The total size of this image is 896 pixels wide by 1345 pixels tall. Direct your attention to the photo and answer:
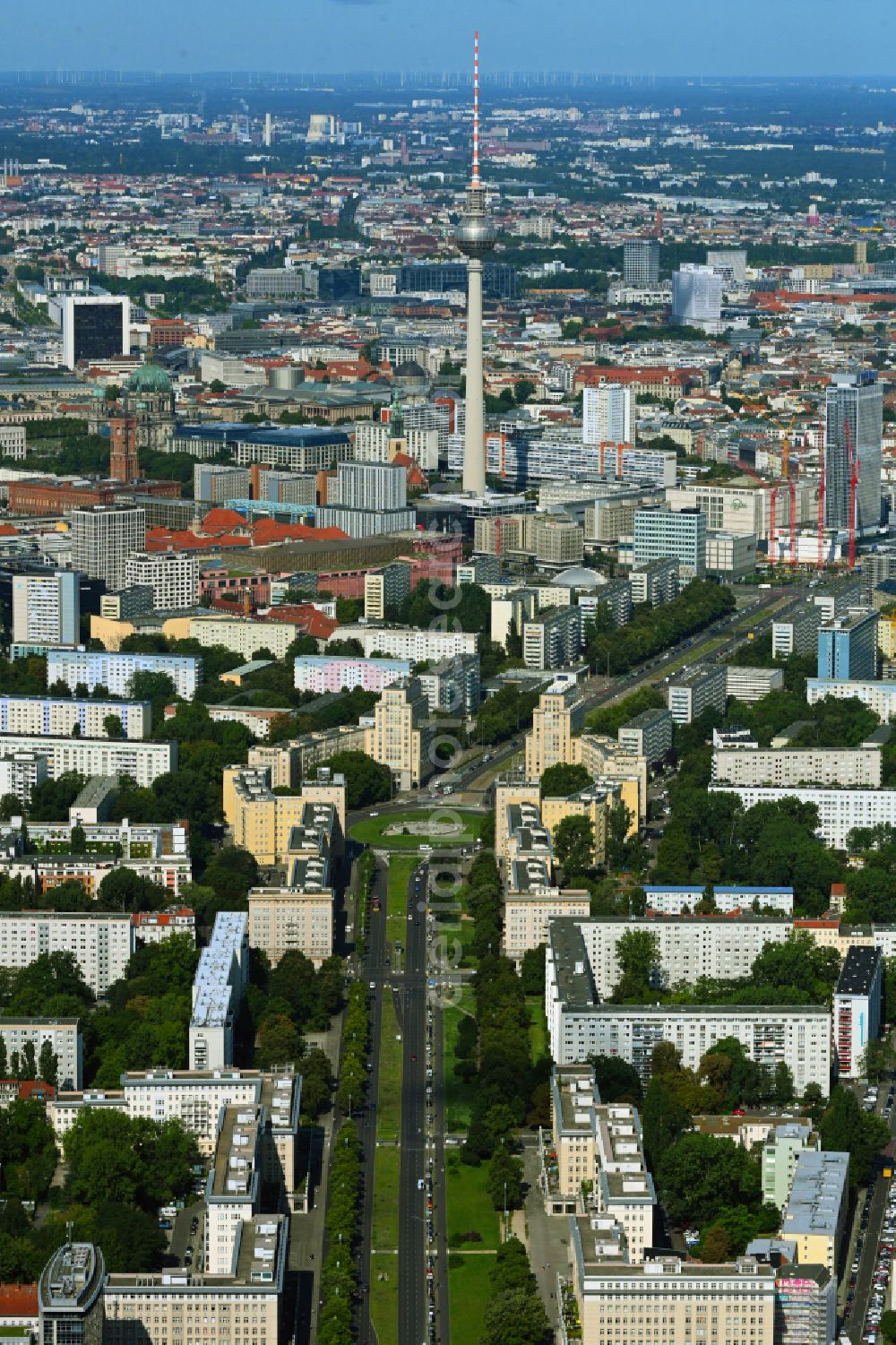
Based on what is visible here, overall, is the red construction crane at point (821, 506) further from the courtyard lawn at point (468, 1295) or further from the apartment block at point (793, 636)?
the courtyard lawn at point (468, 1295)

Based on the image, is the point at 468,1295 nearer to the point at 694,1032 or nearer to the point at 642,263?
the point at 694,1032

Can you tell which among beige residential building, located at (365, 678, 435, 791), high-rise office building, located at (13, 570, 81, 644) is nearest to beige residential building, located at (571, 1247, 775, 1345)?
beige residential building, located at (365, 678, 435, 791)

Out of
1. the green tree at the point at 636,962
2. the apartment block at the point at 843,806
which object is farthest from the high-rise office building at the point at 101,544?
the green tree at the point at 636,962

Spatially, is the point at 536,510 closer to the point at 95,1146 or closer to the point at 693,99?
the point at 95,1146

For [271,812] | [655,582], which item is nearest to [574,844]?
[271,812]

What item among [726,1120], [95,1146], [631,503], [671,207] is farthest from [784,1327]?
[671,207]

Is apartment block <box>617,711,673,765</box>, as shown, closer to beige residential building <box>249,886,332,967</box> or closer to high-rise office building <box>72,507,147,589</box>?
beige residential building <box>249,886,332,967</box>
